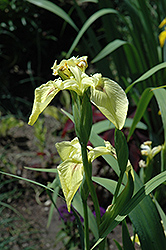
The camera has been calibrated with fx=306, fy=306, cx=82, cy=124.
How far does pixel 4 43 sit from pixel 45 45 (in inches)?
14.0

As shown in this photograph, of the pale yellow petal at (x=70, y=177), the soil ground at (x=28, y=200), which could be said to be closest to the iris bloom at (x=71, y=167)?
the pale yellow petal at (x=70, y=177)

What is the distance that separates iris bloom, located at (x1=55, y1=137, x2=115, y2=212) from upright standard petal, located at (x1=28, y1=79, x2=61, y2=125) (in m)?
0.10

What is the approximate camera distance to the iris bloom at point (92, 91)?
48cm

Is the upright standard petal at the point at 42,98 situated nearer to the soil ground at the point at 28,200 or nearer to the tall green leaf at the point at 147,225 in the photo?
the tall green leaf at the point at 147,225

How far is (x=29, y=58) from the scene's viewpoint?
9.20 feet

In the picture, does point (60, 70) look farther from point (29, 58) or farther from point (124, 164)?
point (29, 58)

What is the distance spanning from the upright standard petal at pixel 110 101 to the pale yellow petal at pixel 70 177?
0.12 m

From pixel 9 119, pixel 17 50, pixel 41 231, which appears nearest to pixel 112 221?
pixel 41 231

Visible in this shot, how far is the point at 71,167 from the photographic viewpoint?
0.54m

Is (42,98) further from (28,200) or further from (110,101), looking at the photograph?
(28,200)

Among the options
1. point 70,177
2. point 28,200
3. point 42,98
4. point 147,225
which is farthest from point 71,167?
point 28,200

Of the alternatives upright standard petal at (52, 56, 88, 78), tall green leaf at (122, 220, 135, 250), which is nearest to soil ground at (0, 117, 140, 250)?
tall green leaf at (122, 220, 135, 250)

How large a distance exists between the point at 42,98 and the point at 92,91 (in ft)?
0.30

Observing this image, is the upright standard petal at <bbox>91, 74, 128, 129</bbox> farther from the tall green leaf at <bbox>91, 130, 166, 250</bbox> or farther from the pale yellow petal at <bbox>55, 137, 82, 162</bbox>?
the tall green leaf at <bbox>91, 130, 166, 250</bbox>
